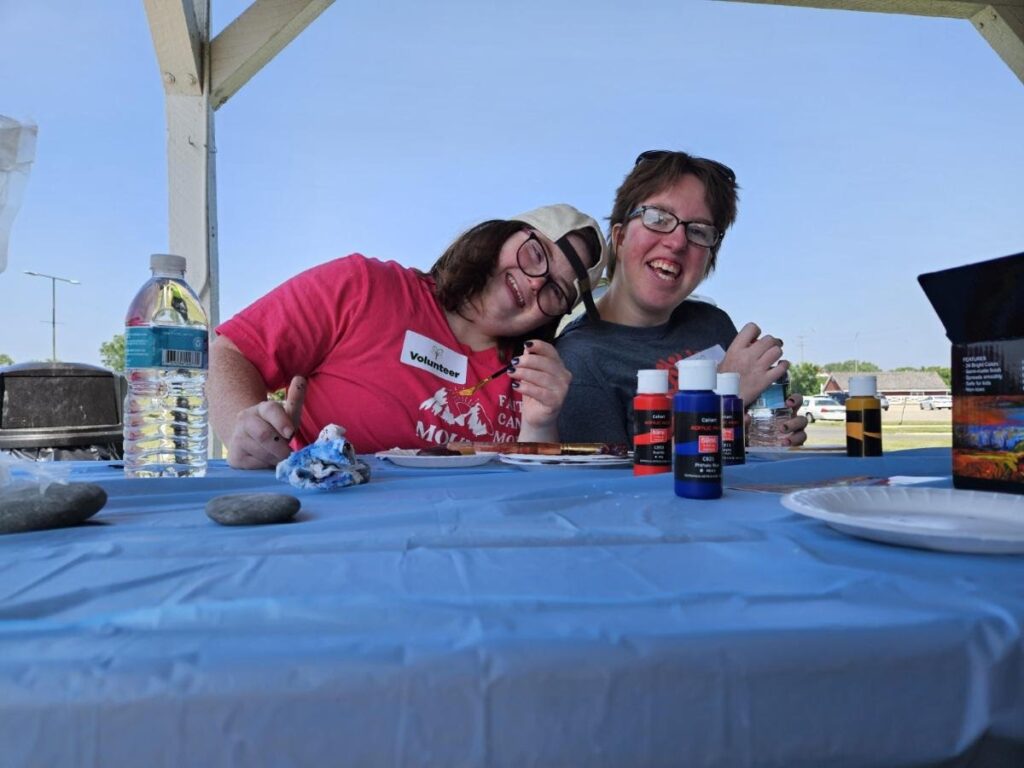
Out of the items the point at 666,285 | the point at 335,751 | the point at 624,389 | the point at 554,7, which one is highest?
the point at 554,7

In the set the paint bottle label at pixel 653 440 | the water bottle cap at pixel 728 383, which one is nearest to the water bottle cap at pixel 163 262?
the paint bottle label at pixel 653 440

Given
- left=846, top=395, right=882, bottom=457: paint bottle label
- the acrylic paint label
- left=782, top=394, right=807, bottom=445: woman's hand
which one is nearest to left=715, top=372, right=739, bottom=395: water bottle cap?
the acrylic paint label

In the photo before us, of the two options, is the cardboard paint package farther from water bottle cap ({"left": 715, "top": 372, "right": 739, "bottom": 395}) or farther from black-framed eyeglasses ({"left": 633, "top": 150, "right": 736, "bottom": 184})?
black-framed eyeglasses ({"left": 633, "top": 150, "right": 736, "bottom": 184})

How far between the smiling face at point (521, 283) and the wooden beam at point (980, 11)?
2214 millimetres

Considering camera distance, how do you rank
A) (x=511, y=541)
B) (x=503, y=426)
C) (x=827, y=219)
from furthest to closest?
(x=827, y=219)
(x=503, y=426)
(x=511, y=541)

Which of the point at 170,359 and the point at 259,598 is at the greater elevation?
the point at 170,359

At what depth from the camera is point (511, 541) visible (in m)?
0.50

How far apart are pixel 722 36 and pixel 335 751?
8297 millimetres

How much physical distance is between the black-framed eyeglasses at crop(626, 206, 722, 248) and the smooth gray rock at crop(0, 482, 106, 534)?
1466mm

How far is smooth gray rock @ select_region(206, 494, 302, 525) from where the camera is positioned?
22.0 inches

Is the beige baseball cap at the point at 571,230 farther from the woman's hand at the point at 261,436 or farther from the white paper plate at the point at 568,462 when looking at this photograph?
the woman's hand at the point at 261,436

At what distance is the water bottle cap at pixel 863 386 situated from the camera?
3.65 ft

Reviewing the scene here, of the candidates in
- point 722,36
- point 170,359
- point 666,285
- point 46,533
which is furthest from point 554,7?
point 46,533

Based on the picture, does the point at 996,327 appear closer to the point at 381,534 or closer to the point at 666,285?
the point at 381,534
